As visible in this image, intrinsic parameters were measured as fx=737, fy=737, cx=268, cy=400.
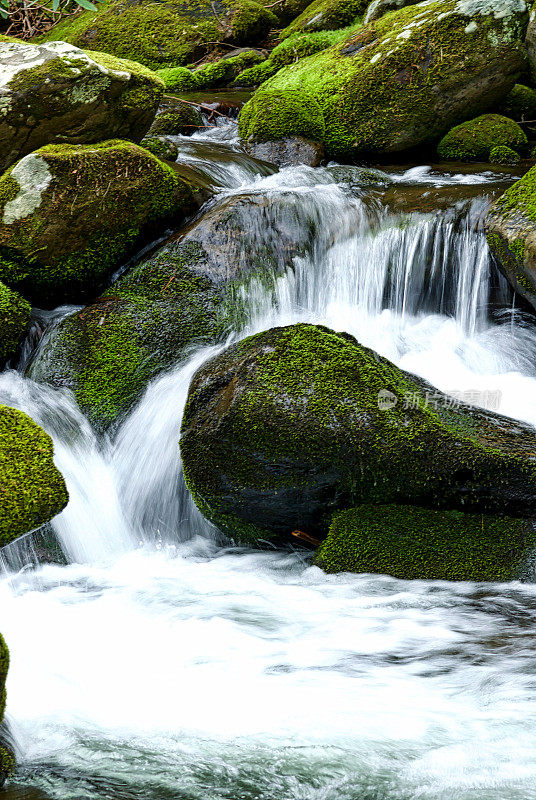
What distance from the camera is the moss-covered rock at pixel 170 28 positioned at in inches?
547

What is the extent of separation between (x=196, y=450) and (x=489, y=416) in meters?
1.70

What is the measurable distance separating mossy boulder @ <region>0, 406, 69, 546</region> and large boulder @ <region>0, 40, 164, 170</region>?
13.6ft

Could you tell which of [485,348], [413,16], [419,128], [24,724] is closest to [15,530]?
[24,724]

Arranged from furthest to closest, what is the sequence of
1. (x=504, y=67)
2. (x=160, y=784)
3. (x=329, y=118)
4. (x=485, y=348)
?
(x=329, y=118)
(x=504, y=67)
(x=485, y=348)
(x=160, y=784)

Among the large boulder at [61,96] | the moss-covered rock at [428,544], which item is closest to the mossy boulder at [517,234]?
the moss-covered rock at [428,544]

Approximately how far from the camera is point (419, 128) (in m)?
8.43

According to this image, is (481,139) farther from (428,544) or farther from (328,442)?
(428,544)

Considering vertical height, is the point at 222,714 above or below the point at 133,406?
below

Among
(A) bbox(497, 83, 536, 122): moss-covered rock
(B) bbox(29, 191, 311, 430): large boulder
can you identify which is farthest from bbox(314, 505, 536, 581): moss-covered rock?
(A) bbox(497, 83, 536, 122): moss-covered rock

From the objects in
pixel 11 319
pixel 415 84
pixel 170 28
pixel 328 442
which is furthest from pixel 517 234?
pixel 170 28

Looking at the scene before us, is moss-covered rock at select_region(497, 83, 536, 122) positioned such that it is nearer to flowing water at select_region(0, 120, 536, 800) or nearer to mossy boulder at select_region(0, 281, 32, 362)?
flowing water at select_region(0, 120, 536, 800)

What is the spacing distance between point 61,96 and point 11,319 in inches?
87.6

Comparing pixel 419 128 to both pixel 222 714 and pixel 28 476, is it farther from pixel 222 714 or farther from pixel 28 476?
pixel 222 714

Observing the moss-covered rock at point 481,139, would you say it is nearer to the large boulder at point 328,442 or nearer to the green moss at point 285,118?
the green moss at point 285,118
